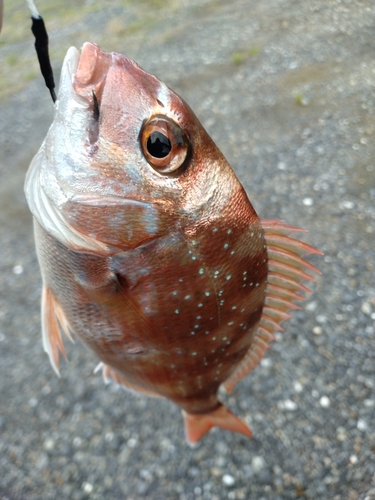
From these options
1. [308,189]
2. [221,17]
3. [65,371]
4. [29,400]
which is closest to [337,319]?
[308,189]

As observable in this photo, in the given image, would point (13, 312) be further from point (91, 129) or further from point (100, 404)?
point (91, 129)

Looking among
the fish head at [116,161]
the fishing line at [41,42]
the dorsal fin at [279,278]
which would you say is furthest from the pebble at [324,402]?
the fishing line at [41,42]

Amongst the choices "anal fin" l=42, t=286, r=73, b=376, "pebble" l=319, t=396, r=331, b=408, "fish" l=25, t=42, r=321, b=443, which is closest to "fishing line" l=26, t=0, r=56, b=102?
"fish" l=25, t=42, r=321, b=443

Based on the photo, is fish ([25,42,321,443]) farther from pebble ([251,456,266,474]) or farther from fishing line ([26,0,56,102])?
pebble ([251,456,266,474])

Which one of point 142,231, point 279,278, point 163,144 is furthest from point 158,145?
point 279,278

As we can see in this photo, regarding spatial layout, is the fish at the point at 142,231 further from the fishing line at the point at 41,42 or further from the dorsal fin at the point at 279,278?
the fishing line at the point at 41,42

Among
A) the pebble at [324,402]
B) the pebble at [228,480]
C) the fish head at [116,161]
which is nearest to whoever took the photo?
the fish head at [116,161]

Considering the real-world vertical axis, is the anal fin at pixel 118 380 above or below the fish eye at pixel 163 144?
below

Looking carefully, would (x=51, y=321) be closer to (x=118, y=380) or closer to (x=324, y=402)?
(x=118, y=380)
